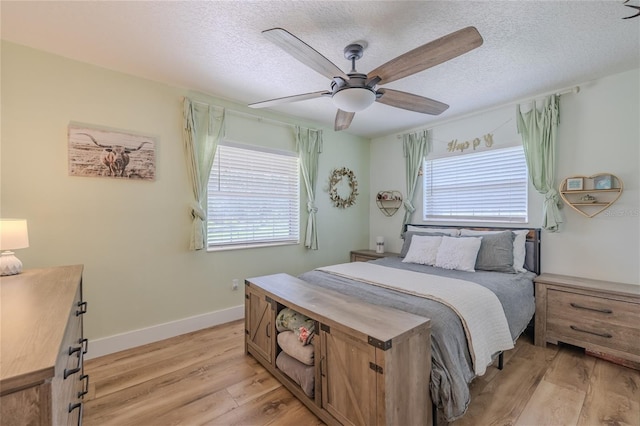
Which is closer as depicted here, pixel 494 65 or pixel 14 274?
pixel 14 274

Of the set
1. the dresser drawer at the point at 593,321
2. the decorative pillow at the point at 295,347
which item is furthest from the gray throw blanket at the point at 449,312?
the decorative pillow at the point at 295,347

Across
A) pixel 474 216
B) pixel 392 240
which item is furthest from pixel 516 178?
pixel 392 240

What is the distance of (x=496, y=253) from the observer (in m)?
2.94

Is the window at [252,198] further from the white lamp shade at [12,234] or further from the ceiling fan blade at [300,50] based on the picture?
the ceiling fan blade at [300,50]

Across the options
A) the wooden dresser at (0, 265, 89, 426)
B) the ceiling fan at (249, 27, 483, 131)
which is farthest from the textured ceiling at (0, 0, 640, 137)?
the wooden dresser at (0, 265, 89, 426)

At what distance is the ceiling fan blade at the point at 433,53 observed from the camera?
152 cm

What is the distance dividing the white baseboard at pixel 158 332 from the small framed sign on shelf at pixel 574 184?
149 inches

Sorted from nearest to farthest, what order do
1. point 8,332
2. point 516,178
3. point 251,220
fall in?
1. point 8,332
2. point 516,178
3. point 251,220

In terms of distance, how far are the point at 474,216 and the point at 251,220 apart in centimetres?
284

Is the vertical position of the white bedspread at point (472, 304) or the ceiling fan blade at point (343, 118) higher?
the ceiling fan blade at point (343, 118)

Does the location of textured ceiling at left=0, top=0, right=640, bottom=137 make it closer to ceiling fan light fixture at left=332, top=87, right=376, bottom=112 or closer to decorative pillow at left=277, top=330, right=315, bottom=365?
ceiling fan light fixture at left=332, top=87, right=376, bottom=112

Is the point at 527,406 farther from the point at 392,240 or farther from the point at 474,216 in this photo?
the point at 392,240

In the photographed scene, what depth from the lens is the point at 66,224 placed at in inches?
95.9

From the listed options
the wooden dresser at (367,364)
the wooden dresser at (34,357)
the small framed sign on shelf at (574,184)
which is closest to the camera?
the wooden dresser at (34,357)
